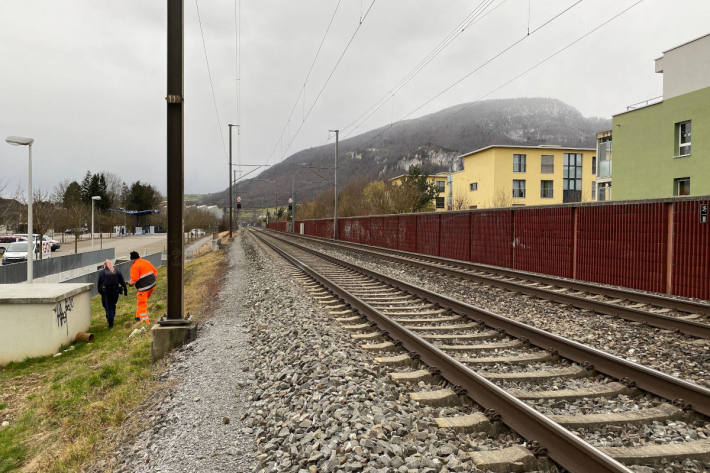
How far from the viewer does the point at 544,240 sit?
15.0 metres

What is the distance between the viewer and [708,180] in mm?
25109

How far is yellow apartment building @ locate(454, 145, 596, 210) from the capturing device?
60.6m

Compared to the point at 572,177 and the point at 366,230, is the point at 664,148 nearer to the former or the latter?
the point at 366,230

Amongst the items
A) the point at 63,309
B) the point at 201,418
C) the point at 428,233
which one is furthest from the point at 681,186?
the point at 63,309

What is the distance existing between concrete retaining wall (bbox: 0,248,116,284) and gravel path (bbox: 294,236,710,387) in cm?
1623

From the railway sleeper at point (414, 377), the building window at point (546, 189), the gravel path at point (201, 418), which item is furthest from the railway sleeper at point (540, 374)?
the building window at point (546, 189)

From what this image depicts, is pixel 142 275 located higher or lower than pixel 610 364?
higher

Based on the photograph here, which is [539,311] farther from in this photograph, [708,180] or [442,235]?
[708,180]

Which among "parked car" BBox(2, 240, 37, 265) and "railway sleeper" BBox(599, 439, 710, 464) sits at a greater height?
"railway sleeper" BBox(599, 439, 710, 464)

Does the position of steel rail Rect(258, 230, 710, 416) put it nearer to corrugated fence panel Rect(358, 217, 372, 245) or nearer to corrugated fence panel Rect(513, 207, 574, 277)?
corrugated fence panel Rect(513, 207, 574, 277)

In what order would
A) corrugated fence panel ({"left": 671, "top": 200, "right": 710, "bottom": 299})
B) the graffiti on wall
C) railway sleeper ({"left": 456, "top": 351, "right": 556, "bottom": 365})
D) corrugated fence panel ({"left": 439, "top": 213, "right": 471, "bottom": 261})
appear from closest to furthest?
railway sleeper ({"left": 456, "top": 351, "right": 556, "bottom": 365}) → corrugated fence panel ({"left": 671, "top": 200, "right": 710, "bottom": 299}) → the graffiti on wall → corrugated fence panel ({"left": 439, "top": 213, "right": 471, "bottom": 261})

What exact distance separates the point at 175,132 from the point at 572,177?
6630 cm

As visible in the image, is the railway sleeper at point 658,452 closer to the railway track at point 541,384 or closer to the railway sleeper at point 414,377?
the railway track at point 541,384

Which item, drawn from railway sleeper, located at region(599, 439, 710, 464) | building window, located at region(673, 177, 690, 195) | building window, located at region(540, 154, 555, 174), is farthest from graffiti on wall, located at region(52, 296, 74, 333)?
building window, located at region(540, 154, 555, 174)
